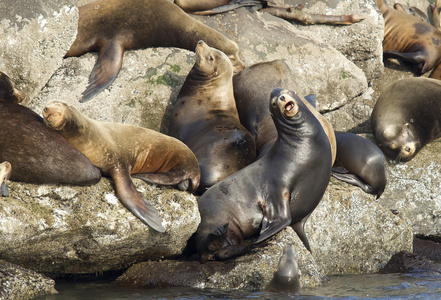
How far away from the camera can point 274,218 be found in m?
5.44

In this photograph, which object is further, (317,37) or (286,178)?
(317,37)

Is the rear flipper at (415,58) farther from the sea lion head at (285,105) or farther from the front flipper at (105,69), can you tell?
the sea lion head at (285,105)

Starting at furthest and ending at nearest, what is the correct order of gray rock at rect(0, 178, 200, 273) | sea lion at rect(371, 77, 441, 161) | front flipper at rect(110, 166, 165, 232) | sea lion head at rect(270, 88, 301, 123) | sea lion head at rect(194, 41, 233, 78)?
sea lion at rect(371, 77, 441, 161)
sea lion head at rect(194, 41, 233, 78)
sea lion head at rect(270, 88, 301, 123)
front flipper at rect(110, 166, 165, 232)
gray rock at rect(0, 178, 200, 273)

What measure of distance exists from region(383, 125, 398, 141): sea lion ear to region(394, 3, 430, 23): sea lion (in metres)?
5.22

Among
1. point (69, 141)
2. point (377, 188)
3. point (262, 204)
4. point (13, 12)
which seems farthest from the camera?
point (377, 188)

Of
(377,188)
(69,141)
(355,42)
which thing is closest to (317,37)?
(355,42)

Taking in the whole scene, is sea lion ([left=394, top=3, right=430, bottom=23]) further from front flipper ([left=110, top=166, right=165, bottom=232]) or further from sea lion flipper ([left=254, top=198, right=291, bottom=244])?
front flipper ([left=110, top=166, right=165, bottom=232])

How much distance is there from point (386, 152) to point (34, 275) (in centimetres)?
518

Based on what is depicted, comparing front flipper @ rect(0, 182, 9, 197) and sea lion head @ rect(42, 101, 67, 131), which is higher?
sea lion head @ rect(42, 101, 67, 131)

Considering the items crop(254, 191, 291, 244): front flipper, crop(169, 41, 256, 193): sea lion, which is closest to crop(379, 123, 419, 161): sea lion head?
crop(169, 41, 256, 193): sea lion

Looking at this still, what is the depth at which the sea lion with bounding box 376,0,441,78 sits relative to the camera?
Answer: 10.7 metres

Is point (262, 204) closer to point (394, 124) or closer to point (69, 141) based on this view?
A: point (69, 141)

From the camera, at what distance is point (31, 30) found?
264 inches

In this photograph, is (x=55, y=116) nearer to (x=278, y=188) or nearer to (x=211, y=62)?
(x=278, y=188)
